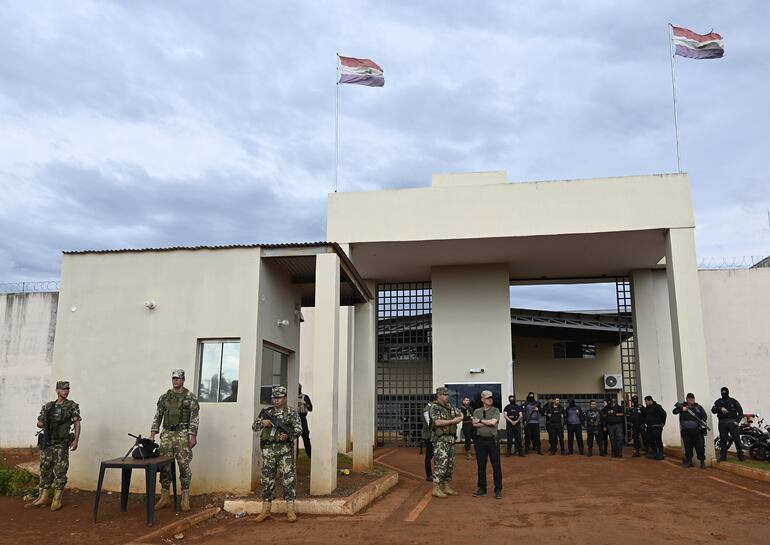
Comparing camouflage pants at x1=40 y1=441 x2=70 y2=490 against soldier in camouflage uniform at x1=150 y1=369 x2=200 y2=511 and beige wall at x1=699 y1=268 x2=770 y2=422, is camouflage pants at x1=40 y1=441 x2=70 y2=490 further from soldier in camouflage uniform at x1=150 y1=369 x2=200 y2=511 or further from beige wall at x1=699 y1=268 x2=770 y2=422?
beige wall at x1=699 y1=268 x2=770 y2=422

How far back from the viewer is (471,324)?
720 inches

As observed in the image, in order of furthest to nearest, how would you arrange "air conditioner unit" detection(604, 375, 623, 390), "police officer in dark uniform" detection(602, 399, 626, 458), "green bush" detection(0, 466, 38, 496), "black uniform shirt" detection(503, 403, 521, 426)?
"air conditioner unit" detection(604, 375, 623, 390), "black uniform shirt" detection(503, 403, 521, 426), "police officer in dark uniform" detection(602, 399, 626, 458), "green bush" detection(0, 466, 38, 496)

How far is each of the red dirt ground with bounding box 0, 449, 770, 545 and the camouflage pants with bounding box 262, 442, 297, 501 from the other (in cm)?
35

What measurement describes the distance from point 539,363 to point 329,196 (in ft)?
50.7

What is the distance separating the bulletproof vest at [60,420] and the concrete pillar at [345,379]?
9.53 meters

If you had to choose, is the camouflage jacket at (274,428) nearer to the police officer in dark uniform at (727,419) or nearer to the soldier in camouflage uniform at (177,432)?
the soldier in camouflage uniform at (177,432)

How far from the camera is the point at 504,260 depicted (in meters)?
18.1

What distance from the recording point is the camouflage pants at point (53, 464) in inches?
346

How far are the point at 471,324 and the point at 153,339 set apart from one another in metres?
10.4

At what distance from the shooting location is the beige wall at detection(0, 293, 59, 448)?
19.4 metres

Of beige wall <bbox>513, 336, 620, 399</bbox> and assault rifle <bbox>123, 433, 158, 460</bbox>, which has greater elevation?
beige wall <bbox>513, 336, 620, 399</bbox>

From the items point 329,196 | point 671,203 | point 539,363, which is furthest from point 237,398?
point 539,363

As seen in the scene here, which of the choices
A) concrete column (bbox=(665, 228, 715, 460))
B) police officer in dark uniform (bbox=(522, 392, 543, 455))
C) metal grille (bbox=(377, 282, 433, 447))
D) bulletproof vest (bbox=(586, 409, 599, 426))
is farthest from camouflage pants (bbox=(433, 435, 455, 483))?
metal grille (bbox=(377, 282, 433, 447))

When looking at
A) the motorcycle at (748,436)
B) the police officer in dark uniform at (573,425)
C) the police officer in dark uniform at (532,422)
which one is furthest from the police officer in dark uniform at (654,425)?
the police officer in dark uniform at (532,422)
